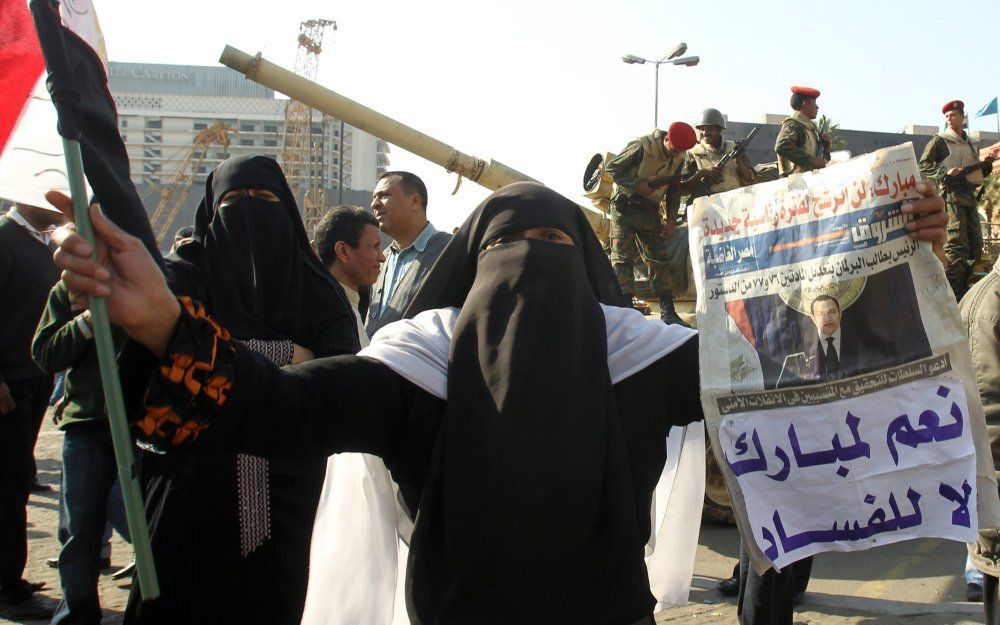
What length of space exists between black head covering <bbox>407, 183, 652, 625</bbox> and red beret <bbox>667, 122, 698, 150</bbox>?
6.11 meters

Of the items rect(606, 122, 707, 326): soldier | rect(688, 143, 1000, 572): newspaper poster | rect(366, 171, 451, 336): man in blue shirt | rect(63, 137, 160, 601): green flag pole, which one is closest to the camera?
rect(63, 137, 160, 601): green flag pole

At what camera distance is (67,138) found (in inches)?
63.2

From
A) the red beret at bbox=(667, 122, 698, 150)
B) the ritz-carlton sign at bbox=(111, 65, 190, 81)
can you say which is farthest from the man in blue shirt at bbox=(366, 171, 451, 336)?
the ritz-carlton sign at bbox=(111, 65, 190, 81)

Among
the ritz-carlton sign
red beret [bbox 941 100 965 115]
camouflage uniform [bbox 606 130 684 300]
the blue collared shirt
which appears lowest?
the blue collared shirt

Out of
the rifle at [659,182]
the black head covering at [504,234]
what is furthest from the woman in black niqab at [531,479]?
the rifle at [659,182]

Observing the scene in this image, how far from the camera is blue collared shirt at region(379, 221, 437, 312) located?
584 cm

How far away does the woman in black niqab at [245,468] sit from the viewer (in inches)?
109

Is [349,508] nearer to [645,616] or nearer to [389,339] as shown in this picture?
[389,339]

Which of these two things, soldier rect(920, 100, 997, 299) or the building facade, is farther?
the building facade

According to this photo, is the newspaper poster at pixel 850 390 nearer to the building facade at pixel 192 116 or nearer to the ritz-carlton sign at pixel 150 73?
the building facade at pixel 192 116

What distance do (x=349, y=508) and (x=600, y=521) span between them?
71cm

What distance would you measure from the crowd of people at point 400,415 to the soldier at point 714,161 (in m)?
5.13

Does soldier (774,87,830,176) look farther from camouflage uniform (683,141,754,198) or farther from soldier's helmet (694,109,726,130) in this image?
soldier's helmet (694,109,726,130)

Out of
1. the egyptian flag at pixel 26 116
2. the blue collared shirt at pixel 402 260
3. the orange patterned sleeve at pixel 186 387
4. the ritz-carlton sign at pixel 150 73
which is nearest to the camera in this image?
the orange patterned sleeve at pixel 186 387
